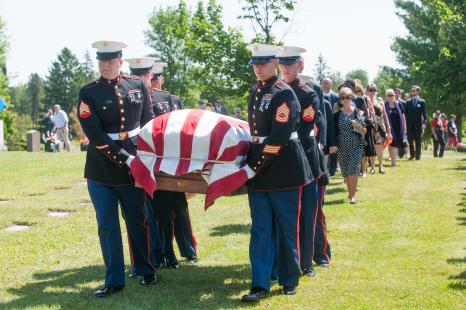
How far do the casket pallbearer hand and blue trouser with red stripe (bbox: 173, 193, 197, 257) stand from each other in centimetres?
138

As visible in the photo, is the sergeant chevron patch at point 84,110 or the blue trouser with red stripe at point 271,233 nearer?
the blue trouser with red stripe at point 271,233

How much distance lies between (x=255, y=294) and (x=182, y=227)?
1857 mm

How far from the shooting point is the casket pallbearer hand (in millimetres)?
5672

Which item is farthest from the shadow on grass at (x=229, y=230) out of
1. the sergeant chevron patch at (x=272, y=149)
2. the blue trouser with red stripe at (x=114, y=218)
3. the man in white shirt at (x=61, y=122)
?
the man in white shirt at (x=61, y=122)

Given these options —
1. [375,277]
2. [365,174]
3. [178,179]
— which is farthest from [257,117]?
[365,174]

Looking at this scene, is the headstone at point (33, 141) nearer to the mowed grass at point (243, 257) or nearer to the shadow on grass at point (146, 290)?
the mowed grass at point (243, 257)

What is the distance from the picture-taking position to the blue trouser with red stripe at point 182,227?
7.31 meters

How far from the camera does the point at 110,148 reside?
588cm

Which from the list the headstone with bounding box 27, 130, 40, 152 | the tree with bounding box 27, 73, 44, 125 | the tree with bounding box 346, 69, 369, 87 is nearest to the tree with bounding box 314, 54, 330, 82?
the tree with bounding box 346, 69, 369, 87

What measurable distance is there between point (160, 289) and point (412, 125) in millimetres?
14288

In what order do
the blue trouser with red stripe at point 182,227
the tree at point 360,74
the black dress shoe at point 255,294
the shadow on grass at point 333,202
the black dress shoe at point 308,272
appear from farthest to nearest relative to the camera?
the tree at point 360,74 < the shadow on grass at point 333,202 < the blue trouser with red stripe at point 182,227 < the black dress shoe at point 308,272 < the black dress shoe at point 255,294

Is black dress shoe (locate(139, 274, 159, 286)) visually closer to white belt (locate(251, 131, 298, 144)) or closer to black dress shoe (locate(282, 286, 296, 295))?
black dress shoe (locate(282, 286, 296, 295))

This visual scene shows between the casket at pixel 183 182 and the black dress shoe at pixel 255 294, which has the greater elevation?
the casket at pixel 183 182

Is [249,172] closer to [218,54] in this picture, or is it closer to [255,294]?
[255,294]
